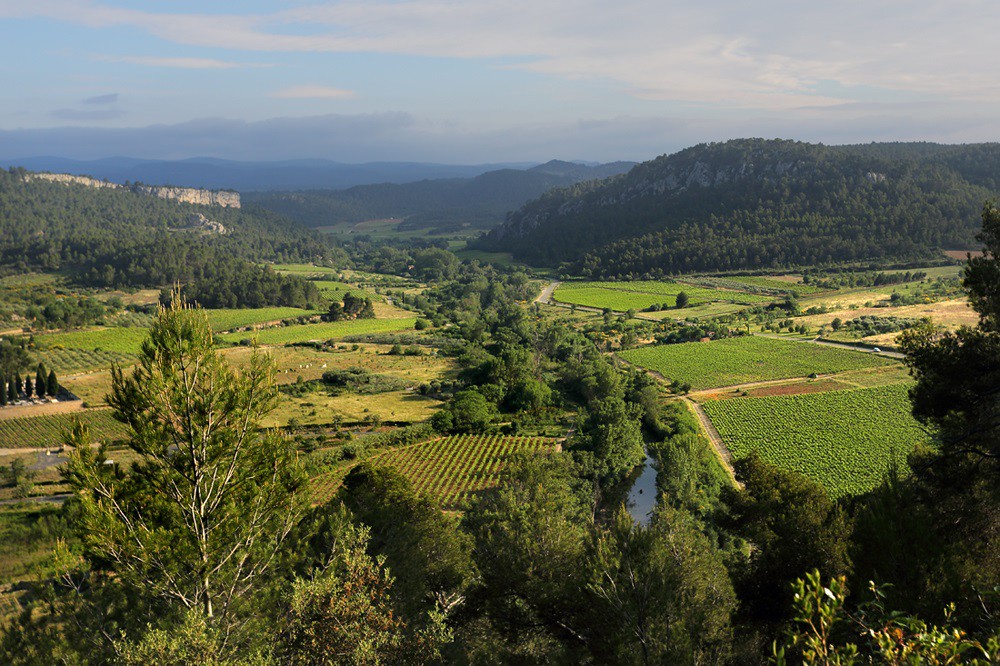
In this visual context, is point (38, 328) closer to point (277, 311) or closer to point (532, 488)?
point (277, 311)

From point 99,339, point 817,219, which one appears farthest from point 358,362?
point 817,219

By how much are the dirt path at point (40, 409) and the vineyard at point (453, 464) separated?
116 feet

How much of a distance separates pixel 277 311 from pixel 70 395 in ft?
223

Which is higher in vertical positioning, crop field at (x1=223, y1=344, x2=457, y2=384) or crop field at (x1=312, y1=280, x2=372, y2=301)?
crop field at (x1=312, y1=280, x2=372, y2=301)

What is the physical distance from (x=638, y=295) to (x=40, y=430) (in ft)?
370

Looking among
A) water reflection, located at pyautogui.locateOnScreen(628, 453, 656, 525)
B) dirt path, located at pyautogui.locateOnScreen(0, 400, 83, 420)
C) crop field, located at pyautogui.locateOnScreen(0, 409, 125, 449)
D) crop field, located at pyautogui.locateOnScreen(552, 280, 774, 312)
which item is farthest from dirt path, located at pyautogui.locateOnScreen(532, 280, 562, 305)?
crop field, located at pyautogui.locateOnScreen(0, 409, 125, 449)

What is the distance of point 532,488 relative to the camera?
2878 cm

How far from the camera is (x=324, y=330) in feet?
374

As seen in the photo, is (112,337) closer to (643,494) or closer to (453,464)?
(453,464)

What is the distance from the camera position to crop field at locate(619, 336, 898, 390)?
243 feet

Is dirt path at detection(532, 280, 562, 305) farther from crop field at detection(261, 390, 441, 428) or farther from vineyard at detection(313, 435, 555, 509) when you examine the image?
vineyard at detection(313, 435, 555, 509)

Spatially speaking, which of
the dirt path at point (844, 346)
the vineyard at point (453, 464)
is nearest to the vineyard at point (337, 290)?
the dirt path at point (844, 346)

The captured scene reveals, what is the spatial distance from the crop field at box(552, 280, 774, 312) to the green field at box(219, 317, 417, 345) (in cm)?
4083

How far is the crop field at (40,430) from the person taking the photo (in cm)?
5425
